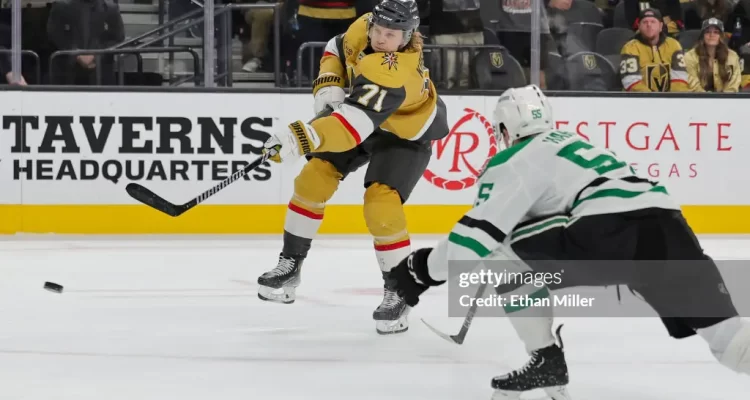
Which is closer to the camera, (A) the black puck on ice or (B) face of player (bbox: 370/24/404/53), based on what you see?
(B) face of player (bbox: 370/24/404/53)

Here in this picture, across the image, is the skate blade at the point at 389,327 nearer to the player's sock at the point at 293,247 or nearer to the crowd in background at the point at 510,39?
the player's sock at the point at 293,247

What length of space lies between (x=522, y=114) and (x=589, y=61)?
168 inches

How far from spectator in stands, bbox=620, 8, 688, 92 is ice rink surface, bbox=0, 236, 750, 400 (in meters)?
2.42

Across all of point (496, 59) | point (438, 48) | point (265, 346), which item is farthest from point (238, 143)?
point (265, 346)

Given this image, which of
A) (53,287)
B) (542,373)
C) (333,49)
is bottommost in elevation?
(53,287)

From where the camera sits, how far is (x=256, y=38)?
6.24 m

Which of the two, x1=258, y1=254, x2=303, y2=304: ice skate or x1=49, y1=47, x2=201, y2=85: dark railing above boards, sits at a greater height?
x1=49, y1=47, x2=201, y2=85: dark railing above boards

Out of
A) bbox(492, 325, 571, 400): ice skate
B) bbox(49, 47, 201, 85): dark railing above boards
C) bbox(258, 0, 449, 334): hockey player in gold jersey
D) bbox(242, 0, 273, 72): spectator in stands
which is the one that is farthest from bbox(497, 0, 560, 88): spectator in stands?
bbox(492, 325, 571, 400): ice skate

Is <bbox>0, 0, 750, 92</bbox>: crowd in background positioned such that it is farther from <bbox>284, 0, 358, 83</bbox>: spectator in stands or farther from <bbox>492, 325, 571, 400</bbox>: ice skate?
<bbox>492, 325, 571, 400</bbox>: ice skate

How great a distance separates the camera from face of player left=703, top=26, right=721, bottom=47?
6445mm

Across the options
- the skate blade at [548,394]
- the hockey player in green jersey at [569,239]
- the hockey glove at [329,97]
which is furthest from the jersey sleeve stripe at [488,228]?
the hockey glove at [329,97]

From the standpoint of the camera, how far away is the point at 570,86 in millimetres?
6355

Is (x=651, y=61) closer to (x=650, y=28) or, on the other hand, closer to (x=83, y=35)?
(x=650, y=28)

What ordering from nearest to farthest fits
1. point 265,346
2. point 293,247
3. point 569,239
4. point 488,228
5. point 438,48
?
point 488,228 < point 569,239 < point 265,346 < point 293,247 < point 438,48
